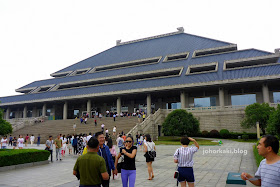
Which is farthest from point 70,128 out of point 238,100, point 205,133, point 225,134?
point 238,100

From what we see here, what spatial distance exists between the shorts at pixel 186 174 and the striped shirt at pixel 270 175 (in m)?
2.49

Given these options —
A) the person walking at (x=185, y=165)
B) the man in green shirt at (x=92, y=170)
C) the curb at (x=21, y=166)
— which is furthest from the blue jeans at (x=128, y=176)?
the curb at (x=21, y=166)

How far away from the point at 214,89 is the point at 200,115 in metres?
7.72

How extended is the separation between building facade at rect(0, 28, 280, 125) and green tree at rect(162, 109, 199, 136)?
339 inches

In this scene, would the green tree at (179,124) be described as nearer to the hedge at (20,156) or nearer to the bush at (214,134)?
the bush at (214,134)

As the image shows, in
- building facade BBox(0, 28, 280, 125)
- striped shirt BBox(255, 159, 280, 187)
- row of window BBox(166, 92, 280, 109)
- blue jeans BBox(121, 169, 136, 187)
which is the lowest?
blue jeans BBox(121, 169, 136, 187)

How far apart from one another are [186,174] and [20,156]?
11030mm

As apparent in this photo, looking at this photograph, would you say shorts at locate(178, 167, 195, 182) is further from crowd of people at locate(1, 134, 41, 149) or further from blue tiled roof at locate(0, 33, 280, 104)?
blue tiled roof at locate(0, 33, 280, 104)

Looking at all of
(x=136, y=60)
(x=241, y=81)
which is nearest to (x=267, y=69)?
(x=241, y=81)

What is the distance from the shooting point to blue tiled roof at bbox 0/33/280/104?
3728 cm

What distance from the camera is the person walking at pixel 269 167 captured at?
3074 millimetres

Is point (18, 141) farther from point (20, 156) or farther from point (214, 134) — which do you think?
point (214, 134)

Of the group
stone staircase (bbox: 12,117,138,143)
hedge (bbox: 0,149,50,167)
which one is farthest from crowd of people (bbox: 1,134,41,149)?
hedge (bbox: 0,149,50,167)

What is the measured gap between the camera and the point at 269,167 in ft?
10.4
